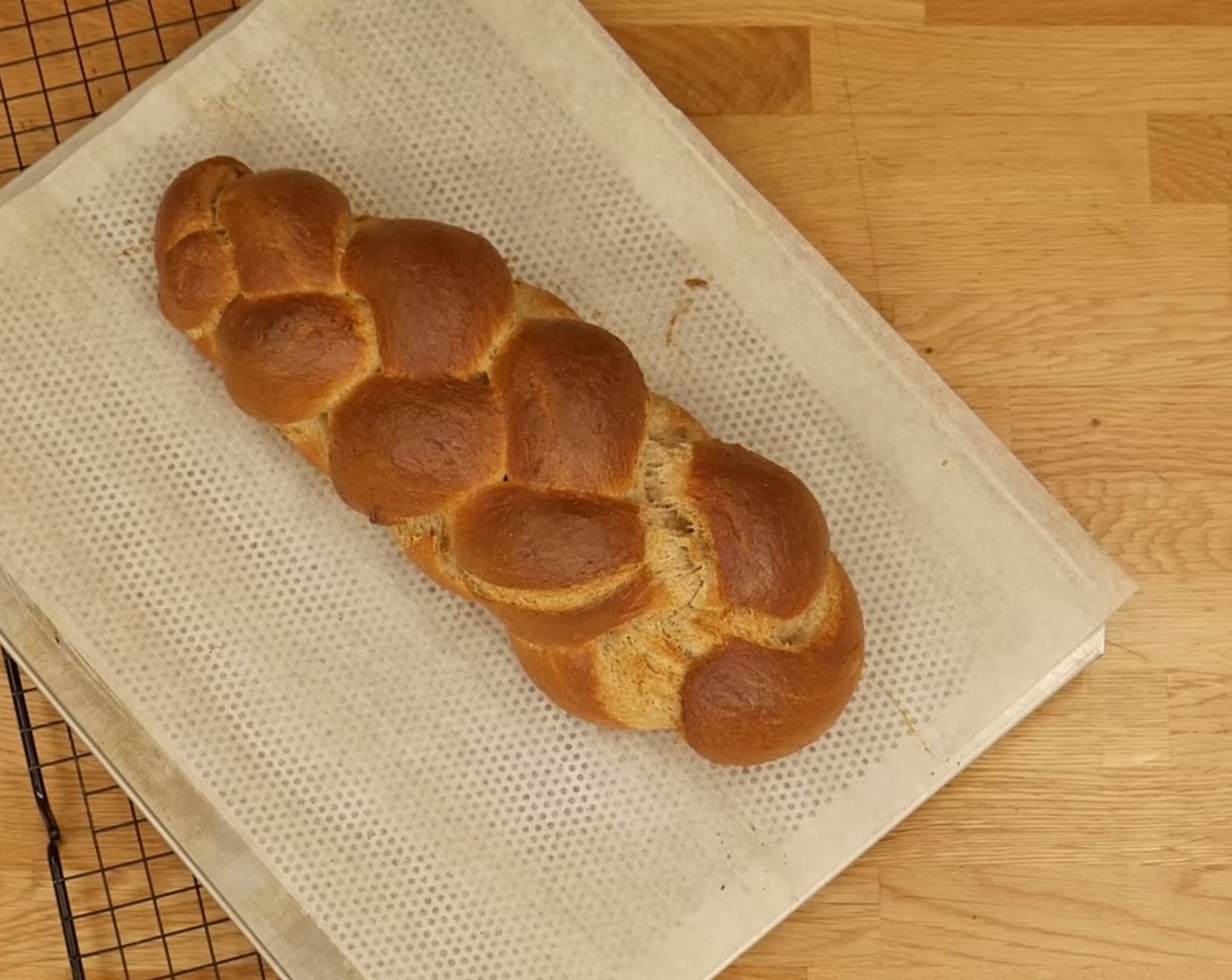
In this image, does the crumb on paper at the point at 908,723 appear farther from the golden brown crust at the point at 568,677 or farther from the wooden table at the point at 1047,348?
the golden brown crust at the point at 568,677

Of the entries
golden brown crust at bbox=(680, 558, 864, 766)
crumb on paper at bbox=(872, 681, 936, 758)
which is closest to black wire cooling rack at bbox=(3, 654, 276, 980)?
golden brown crust at bbox=(680, 558, 864, 766)

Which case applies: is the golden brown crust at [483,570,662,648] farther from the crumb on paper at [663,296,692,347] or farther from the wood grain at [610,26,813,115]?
the wood grain at [610,26,813,115]

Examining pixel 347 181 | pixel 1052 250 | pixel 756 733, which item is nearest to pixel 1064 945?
pixel 756 733

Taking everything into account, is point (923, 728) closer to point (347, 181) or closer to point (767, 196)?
point (767, 196)

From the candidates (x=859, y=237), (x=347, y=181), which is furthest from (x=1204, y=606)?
(x=347, y=181)

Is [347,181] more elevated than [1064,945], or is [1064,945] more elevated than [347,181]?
[347,181]

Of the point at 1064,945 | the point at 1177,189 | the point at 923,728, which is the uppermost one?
the point at 1177,189

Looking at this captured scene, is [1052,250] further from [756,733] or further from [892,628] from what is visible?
[756,733]

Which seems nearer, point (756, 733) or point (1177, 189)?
point (756, 733)
